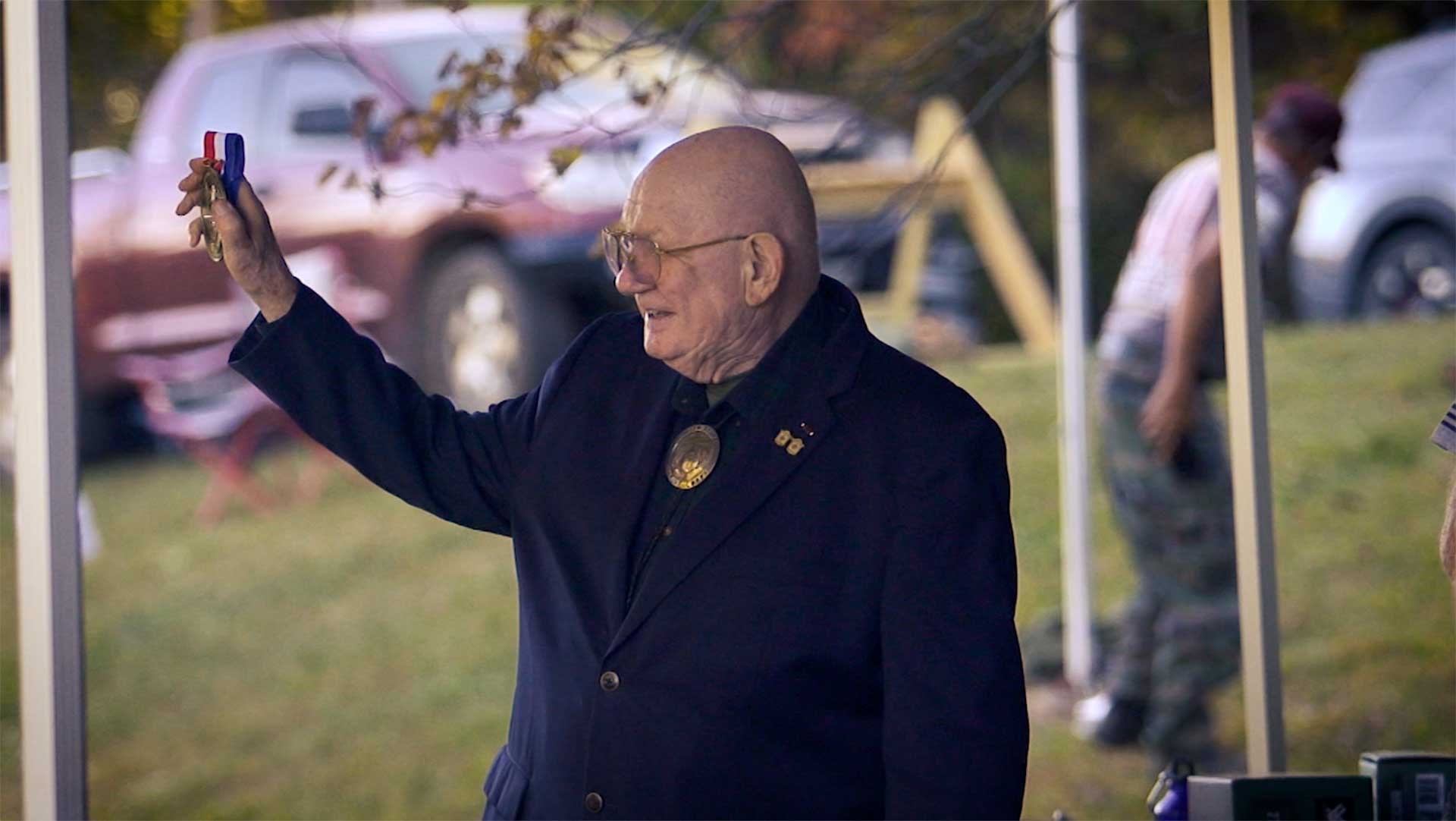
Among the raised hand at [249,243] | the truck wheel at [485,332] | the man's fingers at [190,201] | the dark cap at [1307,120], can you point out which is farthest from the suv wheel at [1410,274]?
the man's fingers at [190,201]

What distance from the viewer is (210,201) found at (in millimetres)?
2209

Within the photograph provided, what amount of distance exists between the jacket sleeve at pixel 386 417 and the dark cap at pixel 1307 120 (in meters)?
3.12

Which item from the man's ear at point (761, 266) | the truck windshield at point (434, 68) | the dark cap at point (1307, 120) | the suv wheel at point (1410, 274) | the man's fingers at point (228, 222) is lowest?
the man's ear at point (761, 266)

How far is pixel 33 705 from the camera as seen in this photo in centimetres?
245

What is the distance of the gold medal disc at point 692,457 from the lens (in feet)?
7.30

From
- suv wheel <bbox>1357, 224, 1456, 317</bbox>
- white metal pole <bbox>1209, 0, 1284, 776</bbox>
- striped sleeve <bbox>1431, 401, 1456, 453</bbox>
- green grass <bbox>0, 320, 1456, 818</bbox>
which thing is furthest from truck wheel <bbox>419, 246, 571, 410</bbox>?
striped sleeve <bbox>1431, 401, 1456, 453</bbox>

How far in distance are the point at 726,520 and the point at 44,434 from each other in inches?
39.3

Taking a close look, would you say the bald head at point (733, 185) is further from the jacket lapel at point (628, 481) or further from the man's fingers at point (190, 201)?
the man's fingers at point (190, 201)

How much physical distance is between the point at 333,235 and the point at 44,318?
20.8 ft

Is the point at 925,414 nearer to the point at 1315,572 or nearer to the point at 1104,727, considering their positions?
the point at 1104,727

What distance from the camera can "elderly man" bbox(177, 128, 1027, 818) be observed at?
2078mm

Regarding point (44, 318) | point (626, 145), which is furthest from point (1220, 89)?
point (626, 145)

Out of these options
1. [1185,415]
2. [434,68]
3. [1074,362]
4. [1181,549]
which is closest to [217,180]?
[1185,415]

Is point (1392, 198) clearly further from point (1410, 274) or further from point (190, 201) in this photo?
point (190, 201)
